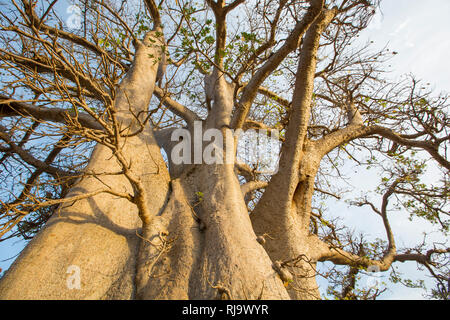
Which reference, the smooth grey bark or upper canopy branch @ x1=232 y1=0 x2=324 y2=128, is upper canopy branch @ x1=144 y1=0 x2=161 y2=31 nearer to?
upper canopy branch @ x1=232 y1=0 x2=324 y2=128

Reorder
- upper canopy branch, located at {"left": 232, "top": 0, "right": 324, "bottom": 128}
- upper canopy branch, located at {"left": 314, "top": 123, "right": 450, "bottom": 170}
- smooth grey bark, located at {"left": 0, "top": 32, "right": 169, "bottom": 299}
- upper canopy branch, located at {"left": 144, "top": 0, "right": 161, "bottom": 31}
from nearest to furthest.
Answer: smooth grey bark, located at {"left": 0, "top": 32, "right": 169, "bottom": 299}
upper canopy branch, located at {"left": 232, "top": 0, "right": 324, "bottom": 128}
upper canopy branch, located at {"left": 314, "top": 123, "right": 450, "bottom": 170}
upper canopy branch, located at {"left": 144, "top": 0, "right": 161, "bottom": 31}

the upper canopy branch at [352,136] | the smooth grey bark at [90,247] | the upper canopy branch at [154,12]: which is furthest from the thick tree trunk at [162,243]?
the upper canopy branch at [154,12]

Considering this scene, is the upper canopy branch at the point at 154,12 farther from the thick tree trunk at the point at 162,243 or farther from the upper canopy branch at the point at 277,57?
the upper canopy branch at the point at 277,57

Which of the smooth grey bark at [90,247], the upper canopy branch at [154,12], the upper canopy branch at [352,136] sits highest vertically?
the upper canopy branch at [154,12]

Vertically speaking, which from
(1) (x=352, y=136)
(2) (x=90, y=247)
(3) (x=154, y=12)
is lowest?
(2) (x=90, y=247)

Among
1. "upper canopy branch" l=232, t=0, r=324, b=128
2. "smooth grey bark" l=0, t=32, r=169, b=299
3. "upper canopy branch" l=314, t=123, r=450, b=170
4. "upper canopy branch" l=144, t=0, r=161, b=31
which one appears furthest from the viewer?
"upper canopy branch" l=144, t=0, r=161, b=31

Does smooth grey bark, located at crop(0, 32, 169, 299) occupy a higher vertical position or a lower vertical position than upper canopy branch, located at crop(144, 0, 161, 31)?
lower

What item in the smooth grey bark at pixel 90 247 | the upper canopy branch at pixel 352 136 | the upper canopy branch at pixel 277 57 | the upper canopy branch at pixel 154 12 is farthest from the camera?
the upper canopy branch at pixel 154 12

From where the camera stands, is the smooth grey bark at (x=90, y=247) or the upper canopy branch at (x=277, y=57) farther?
the upper canopy branch at (x=277, y=57)

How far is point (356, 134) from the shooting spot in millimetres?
3211

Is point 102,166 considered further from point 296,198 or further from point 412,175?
point 412,175

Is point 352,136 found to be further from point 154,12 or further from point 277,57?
point 154,12

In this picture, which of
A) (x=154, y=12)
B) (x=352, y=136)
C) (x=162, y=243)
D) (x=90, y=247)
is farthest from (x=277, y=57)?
(x=154, y=12)

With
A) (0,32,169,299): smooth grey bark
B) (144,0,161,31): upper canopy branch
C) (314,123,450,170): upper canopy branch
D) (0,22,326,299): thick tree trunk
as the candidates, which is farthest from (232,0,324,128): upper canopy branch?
(144,0,161,31): upper canopy branch
